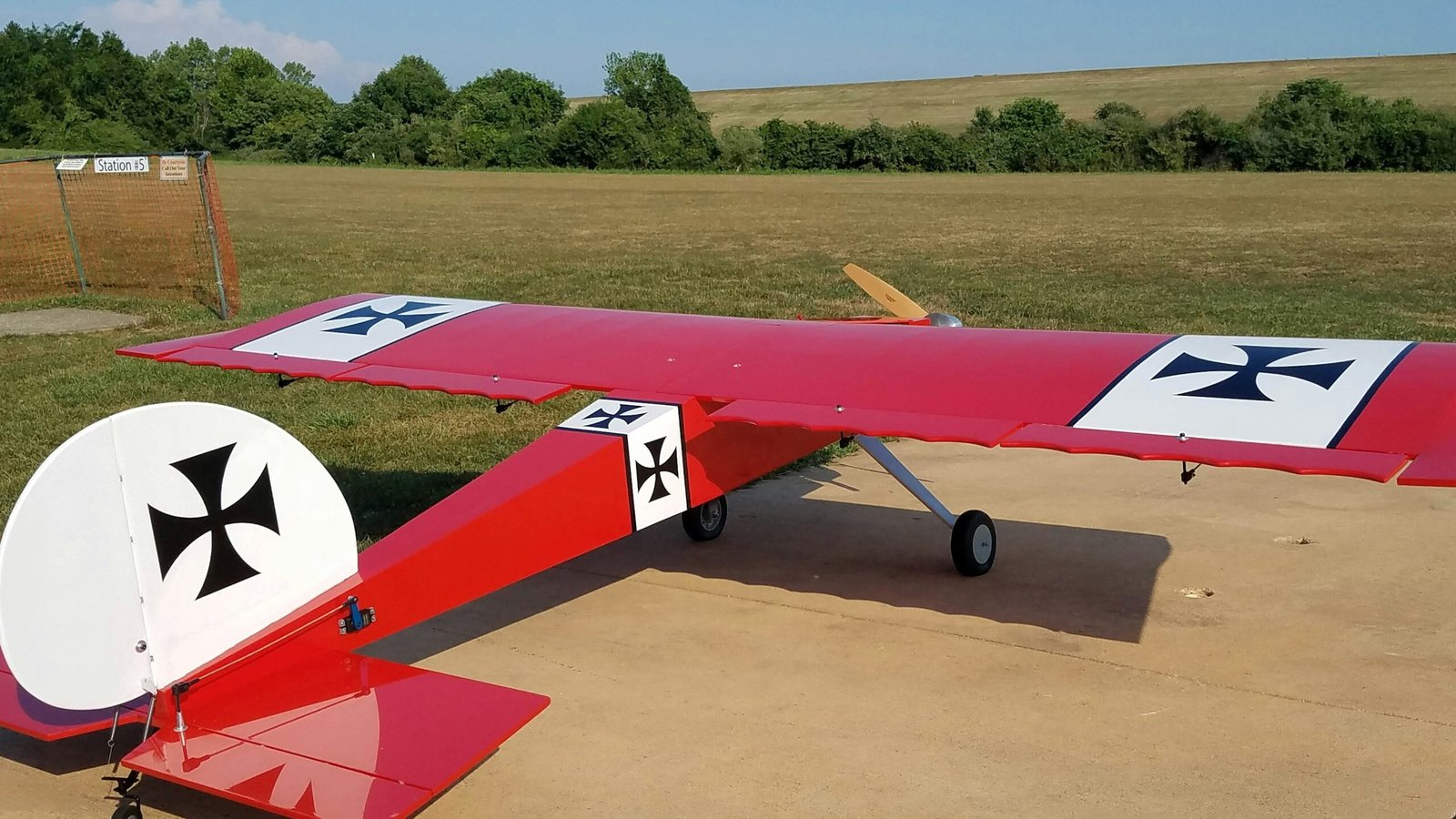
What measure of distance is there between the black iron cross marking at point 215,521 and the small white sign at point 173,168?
15.5 meters

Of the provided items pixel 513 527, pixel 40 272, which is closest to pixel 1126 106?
pixel 40 272

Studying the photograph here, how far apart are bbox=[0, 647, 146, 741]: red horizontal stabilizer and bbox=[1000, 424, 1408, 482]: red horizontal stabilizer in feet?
11.9

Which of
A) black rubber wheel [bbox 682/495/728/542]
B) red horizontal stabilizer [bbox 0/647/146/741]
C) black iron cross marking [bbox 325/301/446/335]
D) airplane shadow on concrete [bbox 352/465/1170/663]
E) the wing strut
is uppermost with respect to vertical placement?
black iron cross marking [bbox 325/301/446/335]

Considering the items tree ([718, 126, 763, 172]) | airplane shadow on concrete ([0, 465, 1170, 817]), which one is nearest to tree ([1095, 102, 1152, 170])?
tree ([718, 126, 763, 172])

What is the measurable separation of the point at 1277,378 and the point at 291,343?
5843 millimetres

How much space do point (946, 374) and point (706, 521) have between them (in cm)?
248

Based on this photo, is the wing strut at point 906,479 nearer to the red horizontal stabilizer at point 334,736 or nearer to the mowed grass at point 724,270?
the mowed grass at point 724,270

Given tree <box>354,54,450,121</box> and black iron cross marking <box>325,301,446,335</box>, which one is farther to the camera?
tree <box>354,54,450,121</box>

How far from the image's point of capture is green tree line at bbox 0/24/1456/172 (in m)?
64.0

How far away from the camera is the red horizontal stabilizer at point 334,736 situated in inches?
154

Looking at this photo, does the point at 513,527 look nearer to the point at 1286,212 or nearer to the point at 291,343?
the point at 291,343

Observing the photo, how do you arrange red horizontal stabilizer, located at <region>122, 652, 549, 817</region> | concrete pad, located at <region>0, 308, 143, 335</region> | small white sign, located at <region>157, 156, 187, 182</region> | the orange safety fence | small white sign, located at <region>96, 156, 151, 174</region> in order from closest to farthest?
red horizontal stabilizer, located at <region>122, 652, 549, 817</region>
concrete pad, located at <region>0, 308, 143, 335</region>
small white sign, located at <region>96, 156, 151, 174</region>
small white sign, located at <region>157, 156, 187, 182</region>
the orange safety fence

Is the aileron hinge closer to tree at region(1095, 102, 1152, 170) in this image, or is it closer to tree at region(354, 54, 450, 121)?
tree at region(1095, 102, 1152, 170)

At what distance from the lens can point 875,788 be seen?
5070 millimetres
